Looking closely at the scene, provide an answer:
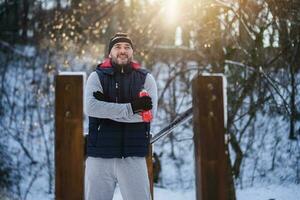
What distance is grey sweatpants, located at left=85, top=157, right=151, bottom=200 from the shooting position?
2.61m

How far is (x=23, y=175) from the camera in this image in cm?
872

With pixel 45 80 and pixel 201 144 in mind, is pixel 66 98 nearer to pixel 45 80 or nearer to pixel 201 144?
pixel 201 144

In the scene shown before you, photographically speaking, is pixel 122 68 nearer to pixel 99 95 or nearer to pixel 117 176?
pixel 99 95

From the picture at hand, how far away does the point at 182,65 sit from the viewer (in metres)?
8.20

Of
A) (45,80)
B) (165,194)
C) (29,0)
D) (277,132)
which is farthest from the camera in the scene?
(45,80)

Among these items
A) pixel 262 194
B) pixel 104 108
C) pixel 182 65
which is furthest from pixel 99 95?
pixel 182 65

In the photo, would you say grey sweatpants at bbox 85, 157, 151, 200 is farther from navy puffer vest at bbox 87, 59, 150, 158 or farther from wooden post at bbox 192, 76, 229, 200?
wooden post at bbox 192, 76, 229, 200

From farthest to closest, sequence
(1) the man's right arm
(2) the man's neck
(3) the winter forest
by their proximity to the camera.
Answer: (3) the winter forest < (2) the man's neck < (1) the man's right arm

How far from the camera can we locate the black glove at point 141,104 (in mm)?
2549

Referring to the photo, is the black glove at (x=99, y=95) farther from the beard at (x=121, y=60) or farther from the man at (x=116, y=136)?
the beard at (x=121, y=60)

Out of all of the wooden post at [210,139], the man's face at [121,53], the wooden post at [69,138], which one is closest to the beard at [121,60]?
the man's face at [121,53]

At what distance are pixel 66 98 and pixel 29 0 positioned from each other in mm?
7628

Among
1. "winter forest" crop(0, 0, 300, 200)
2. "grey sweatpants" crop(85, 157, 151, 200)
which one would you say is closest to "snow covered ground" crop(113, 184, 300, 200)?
"winter forest" crop(0, 0, 300, 200)

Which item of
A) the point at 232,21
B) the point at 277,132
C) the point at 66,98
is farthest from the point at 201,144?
the point at 277,132
